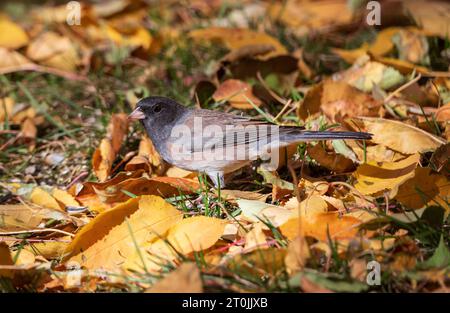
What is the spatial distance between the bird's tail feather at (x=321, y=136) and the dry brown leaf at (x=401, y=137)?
241 mm

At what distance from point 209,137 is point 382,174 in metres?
0.83

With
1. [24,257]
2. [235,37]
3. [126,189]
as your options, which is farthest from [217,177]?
[235,37]

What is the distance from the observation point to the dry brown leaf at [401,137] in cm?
270

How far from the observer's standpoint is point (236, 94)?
3.36m

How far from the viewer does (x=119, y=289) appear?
2.13 m

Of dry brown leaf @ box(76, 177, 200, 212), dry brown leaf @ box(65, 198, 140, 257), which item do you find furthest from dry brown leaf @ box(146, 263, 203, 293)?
dry brown leaf @ box(76, 177, 200, 212)

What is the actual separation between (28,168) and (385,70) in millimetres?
1857

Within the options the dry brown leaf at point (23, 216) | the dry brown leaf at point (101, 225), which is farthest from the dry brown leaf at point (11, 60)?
the dry brown leaf at point (101, 225)

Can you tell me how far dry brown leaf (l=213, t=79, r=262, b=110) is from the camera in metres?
3.37

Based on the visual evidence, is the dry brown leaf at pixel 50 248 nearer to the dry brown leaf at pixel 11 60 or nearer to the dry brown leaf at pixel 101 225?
the dry brown leaf at pixel 101 225
